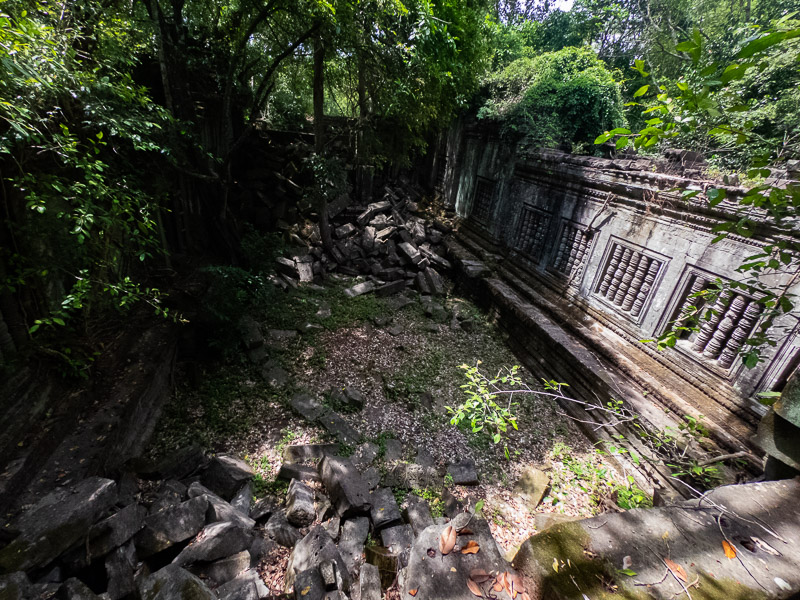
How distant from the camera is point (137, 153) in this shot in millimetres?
4555

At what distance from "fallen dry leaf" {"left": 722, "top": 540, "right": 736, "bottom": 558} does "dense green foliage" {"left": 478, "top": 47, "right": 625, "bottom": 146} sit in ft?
23.8

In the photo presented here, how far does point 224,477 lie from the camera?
11.2ft

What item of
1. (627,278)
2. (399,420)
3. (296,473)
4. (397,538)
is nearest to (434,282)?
(627,278)

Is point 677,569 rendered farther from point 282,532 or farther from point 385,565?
point 282,532

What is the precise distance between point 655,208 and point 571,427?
3381 mm

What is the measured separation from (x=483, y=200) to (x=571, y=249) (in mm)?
3485

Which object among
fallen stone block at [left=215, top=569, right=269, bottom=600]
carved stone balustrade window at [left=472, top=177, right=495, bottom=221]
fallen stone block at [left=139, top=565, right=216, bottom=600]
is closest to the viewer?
fallen stone block at [left=139, top=565, right=216, bottom=600]

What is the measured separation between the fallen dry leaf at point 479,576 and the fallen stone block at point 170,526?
6.94 feet

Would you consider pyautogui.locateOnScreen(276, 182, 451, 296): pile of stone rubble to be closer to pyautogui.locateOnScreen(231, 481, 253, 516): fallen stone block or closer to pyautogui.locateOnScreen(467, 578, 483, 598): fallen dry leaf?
pyautogui.locateOnScreen(231, 481, 253, 516): fallen stone block

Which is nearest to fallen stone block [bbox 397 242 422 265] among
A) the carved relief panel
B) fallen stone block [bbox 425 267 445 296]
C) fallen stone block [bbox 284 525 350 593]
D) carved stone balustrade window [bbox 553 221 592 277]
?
fallen stone block [bbox 425 267 445 296]

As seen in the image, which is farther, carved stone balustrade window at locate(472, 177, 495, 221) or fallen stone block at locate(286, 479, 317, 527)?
carved stone balustrade window at locate(472, 177, 495, 221)

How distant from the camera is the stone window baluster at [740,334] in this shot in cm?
397

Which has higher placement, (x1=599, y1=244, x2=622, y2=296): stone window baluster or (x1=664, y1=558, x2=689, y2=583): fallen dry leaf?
(x1=599, y1=244, x2=622, y2=296): stone window baluster

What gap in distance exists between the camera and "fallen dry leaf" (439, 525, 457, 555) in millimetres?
2102
